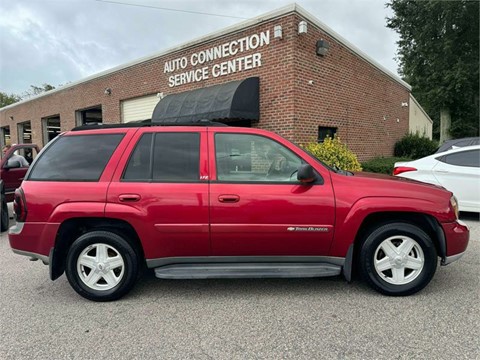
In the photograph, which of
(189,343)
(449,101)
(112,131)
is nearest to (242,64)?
(112,131)

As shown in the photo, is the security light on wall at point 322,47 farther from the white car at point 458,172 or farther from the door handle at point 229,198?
the door handle at point 229,198

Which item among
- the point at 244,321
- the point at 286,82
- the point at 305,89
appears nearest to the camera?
the point at 244,321

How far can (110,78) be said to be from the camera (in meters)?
15.2

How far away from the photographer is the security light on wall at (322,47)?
9727 mm

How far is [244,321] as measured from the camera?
306cm

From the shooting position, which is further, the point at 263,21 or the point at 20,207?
the point at 263,21

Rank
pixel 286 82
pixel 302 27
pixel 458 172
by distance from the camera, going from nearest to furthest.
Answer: pixel 458 172 < pixel 302 27 < pixel 286 82

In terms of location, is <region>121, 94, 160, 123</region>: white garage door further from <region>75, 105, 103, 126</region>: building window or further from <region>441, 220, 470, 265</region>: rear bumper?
<region>441, 220, 470, 265</region>: rear bumper

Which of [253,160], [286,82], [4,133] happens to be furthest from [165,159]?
[4,133]

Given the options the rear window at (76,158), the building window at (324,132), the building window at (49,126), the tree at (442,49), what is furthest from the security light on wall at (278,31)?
the building window at (49,126)

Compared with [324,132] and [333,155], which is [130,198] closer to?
[333,155]

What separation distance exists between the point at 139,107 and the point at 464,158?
11.4 m

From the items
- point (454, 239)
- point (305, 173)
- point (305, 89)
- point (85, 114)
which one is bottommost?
point (454, 239)

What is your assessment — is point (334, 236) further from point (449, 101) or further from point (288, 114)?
point (449, 101)
